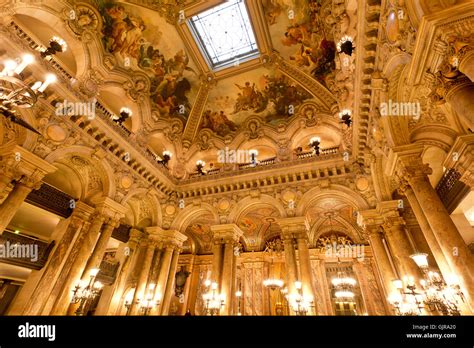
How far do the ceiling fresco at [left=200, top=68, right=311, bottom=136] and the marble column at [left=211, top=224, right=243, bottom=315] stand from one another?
619 centimetres

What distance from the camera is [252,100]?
13.8m

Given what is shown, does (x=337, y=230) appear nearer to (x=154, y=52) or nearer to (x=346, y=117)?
(x=346, y=117)

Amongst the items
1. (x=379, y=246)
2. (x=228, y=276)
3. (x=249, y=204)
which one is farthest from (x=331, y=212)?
(x=228, y=276)

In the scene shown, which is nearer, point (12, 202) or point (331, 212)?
point (12, 202)

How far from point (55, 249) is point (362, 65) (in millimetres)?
12367

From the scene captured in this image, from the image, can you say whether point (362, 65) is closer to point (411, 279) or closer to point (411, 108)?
point (411, 108)

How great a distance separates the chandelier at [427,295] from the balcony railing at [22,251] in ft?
38.9

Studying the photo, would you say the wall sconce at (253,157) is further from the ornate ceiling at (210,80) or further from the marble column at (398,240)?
the marble column at (398,240)

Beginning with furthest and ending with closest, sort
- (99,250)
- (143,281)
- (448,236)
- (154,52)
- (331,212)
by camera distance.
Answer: (331,212) → (154,52) → (143,281) → (99,250) → (448,236)

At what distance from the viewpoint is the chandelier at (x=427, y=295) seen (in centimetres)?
481

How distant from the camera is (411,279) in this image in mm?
6832

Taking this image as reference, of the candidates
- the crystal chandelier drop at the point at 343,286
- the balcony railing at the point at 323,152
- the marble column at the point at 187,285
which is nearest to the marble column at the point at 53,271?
the marble column at the point at 187,285

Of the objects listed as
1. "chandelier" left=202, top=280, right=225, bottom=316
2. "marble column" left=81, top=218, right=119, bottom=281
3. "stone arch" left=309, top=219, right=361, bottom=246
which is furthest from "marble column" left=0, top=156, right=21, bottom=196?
"stone arch" left=309, top=219, right=361, bottom=246

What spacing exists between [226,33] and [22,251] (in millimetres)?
13520
